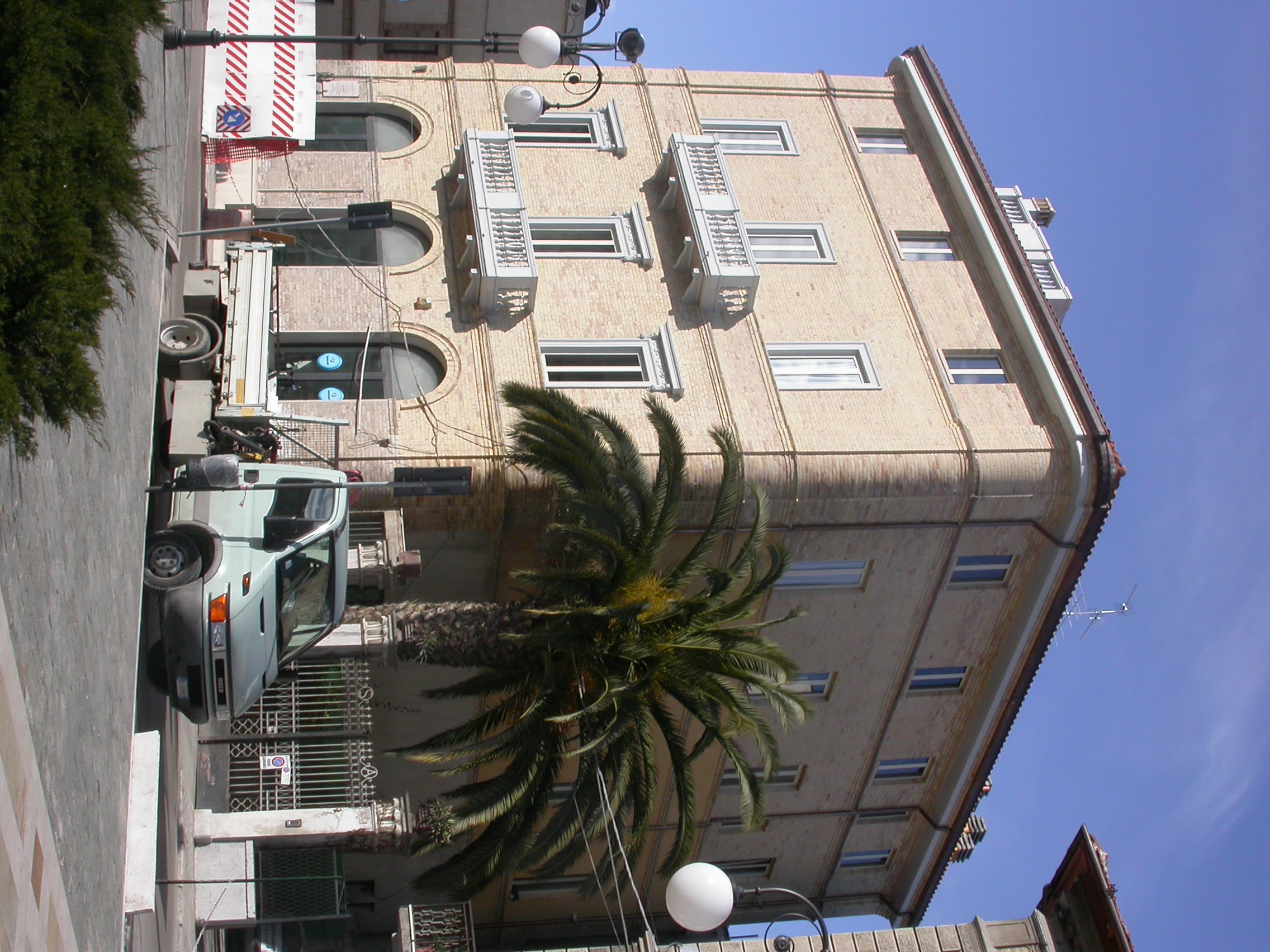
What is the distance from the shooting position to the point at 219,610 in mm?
14734

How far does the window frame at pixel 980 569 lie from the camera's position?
2253 cm

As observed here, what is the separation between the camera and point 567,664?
18.4 meters

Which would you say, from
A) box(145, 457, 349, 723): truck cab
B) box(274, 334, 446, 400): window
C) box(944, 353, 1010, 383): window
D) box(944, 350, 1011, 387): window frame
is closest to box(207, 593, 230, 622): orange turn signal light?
box(145, 457, 349, 723): truck cab

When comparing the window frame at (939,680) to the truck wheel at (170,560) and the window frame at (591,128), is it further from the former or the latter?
the truck wheel at (170,560)

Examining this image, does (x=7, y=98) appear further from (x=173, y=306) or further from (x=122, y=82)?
(x=173, y=306)

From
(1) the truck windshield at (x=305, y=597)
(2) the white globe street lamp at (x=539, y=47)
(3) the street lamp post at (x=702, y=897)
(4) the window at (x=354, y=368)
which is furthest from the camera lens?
(4) the window at (x=354, y=368)

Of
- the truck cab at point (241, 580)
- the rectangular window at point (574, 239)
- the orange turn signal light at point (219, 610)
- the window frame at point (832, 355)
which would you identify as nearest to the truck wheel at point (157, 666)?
the truck cab at point (241, 580)

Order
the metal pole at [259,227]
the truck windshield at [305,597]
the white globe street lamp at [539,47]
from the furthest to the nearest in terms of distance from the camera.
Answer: the metal pole at [259,227] < the white globe street lamp at [539,47] < the truck windshield at [305,597]

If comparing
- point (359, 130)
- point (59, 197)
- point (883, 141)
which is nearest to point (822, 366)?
point (883, 141)

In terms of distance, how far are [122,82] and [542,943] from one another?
1934cm

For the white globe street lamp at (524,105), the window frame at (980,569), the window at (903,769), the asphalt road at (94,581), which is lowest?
the asphalt road at (94,581)

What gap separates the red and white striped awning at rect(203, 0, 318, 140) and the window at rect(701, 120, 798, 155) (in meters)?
8.08

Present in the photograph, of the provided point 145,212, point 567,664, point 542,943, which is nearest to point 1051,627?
point 567,664

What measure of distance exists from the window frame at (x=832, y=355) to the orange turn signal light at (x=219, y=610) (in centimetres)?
1062
